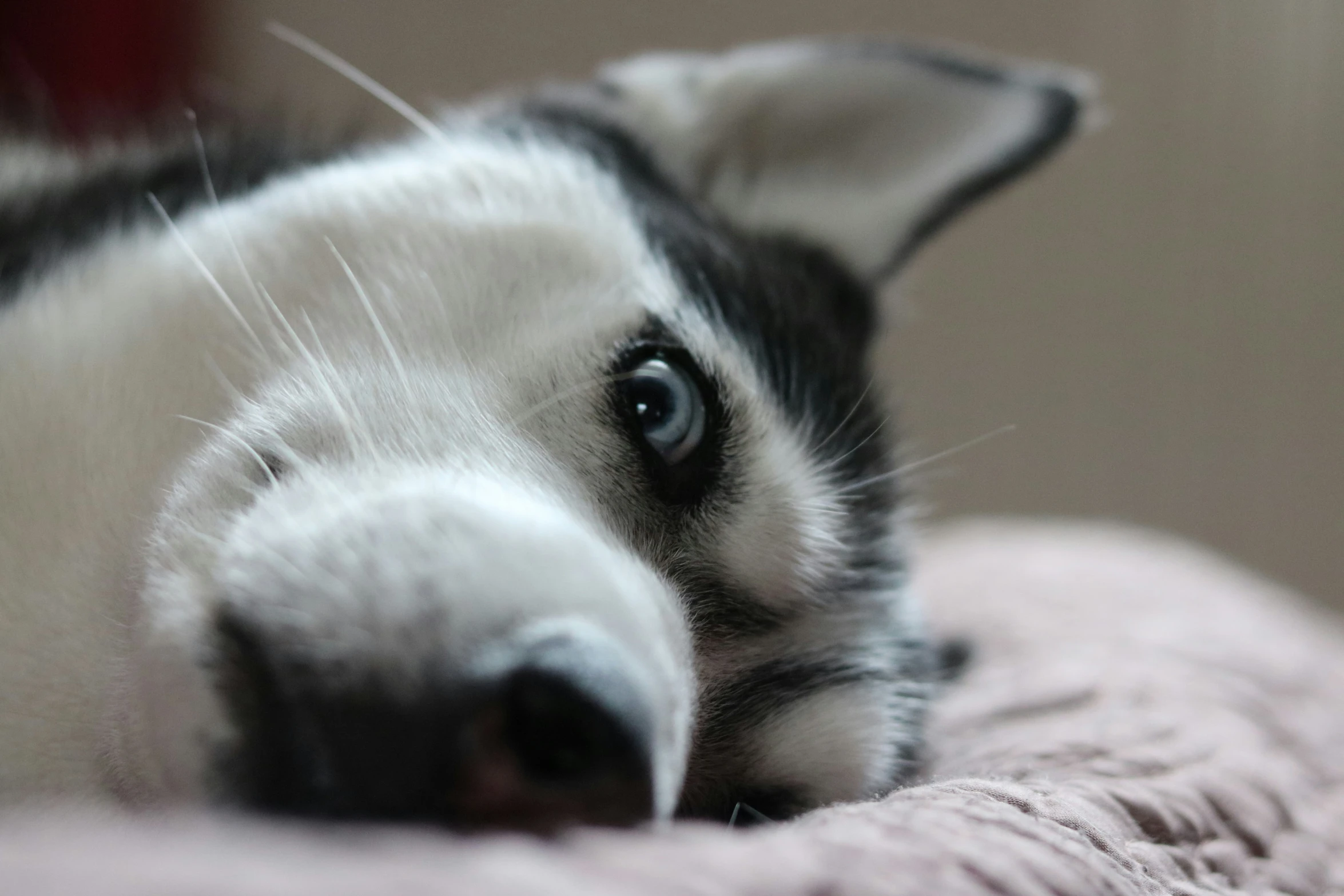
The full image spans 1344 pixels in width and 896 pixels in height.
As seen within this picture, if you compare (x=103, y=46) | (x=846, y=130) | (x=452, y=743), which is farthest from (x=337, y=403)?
(x=103, y=46)

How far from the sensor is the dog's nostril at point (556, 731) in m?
0.61

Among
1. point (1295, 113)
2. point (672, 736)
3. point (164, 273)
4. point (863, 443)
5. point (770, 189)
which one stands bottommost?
point (672, 736)

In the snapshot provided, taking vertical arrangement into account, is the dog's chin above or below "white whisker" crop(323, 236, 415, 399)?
below

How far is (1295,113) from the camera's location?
3426 mm

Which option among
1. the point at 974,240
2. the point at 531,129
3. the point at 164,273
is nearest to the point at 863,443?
the point at 531,129

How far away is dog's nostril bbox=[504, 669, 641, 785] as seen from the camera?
0.61m

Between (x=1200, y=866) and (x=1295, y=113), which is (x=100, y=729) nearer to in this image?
(x=1200, y=866)

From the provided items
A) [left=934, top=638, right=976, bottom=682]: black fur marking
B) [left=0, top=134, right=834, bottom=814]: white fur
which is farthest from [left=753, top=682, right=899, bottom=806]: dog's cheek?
[left=934, top=638, right=976, bottom=682]: black fur marking

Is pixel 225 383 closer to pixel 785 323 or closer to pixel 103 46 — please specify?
pixel 785 323

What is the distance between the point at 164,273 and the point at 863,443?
0.66 m

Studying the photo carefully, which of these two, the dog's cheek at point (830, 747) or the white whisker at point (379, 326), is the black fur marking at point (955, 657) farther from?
the white whisker at point (379, 326)

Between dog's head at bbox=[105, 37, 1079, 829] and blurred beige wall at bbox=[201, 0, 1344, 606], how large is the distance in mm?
2104

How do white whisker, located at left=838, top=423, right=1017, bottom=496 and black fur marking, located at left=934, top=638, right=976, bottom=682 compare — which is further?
black fur marking, located at left=934, top=638, right=976, bottom=682

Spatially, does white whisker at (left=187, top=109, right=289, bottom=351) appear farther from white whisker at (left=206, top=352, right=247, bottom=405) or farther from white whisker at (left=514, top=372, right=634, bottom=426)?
Answer: white whisker at (left=514, top=372, right=634, bottom=426)
